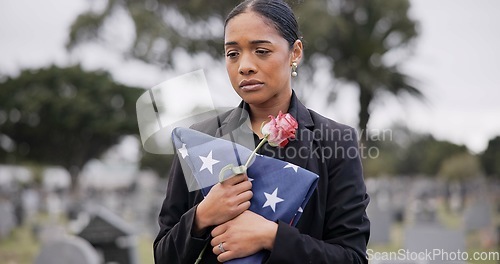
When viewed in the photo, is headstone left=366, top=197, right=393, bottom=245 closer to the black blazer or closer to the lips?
the black blazer

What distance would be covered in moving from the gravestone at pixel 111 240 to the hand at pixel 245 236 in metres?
7.11

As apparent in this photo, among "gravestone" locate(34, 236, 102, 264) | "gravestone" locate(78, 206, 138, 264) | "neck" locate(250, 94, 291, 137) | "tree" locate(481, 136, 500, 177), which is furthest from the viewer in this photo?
"tree" locate(481, 136, 500, 177)

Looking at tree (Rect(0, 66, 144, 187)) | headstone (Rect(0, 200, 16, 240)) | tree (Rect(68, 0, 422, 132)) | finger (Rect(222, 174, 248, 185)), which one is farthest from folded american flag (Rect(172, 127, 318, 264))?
tree (Rect(0, 66, 144, 187))

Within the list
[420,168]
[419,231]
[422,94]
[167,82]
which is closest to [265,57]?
[167,82]

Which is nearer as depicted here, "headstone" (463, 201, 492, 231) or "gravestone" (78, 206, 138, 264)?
"gravestone" (78, 206, 138, 264)

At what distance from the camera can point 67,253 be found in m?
7.00

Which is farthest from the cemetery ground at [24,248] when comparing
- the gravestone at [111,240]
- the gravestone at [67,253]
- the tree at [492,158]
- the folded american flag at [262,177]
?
the tree at [492,158]

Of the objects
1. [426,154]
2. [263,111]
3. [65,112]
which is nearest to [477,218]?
[263,111]

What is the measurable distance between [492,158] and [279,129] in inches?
1580

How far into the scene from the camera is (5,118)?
4138cm

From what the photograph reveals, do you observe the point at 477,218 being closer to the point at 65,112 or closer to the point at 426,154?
the point at 65,112

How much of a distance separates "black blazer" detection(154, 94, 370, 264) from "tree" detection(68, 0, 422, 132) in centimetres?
884

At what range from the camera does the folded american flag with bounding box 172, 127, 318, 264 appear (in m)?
1.56

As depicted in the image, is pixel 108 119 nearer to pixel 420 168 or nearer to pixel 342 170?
pixel 420 168
